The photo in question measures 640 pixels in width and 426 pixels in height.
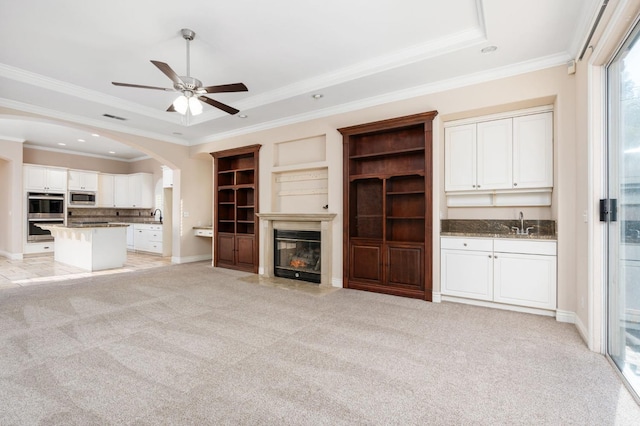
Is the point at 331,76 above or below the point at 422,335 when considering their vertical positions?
above

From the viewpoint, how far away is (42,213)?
8.02 meters

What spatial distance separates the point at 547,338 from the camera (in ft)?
9.56

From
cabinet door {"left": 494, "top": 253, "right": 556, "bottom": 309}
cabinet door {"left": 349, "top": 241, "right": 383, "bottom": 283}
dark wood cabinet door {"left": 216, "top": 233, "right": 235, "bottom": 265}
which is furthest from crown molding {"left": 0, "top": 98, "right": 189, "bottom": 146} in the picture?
cabinet door {"left": 494, "top": 253, "right": 556, "bottom": 309}

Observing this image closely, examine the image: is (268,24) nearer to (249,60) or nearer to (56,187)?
(249,60)

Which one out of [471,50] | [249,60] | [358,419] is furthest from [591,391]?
[249,60]

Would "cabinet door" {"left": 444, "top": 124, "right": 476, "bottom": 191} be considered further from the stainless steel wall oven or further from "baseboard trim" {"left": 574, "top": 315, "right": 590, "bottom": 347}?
the stainless steel wall oven

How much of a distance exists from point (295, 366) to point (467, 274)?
2.64 meters

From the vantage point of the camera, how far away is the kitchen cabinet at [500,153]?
12.2ft

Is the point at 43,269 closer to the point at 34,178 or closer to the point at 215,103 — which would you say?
the point at 34,178

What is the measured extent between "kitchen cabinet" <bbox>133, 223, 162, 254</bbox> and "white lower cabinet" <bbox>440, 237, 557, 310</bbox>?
738 cm

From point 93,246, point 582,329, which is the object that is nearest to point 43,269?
point 93,246

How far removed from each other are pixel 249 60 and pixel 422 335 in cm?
365

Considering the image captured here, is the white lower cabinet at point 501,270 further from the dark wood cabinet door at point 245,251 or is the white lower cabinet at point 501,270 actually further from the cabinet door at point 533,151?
the dark wood cabinet door at point 245,251

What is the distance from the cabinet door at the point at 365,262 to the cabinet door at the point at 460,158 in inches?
53.9
